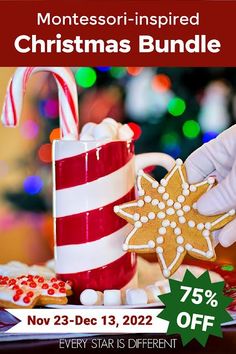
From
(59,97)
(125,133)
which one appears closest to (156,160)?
(125,133)

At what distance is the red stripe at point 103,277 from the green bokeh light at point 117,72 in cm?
25

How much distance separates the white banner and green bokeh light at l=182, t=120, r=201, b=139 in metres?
0.24

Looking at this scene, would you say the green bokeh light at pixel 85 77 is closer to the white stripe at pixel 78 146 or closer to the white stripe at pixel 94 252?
the white stripe at pixel 78 146

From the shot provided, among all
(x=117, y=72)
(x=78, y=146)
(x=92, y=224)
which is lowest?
(x=92, y=224)

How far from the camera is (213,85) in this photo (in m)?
1.17

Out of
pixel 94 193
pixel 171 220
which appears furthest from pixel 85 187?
pixel 171 220

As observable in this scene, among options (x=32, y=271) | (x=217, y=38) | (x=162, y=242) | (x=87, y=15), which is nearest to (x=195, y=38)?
(x=217, y=38)

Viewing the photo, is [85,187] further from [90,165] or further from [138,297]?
[138,297]

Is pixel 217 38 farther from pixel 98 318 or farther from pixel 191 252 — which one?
pixel 98 318

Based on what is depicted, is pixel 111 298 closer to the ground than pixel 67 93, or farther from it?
closer to the ground

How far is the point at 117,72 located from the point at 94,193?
17 centimetres

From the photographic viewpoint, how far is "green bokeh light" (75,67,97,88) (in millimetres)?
1171

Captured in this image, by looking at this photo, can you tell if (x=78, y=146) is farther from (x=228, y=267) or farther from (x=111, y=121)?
(x=228, y=267)

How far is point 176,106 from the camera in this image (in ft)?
3.86
